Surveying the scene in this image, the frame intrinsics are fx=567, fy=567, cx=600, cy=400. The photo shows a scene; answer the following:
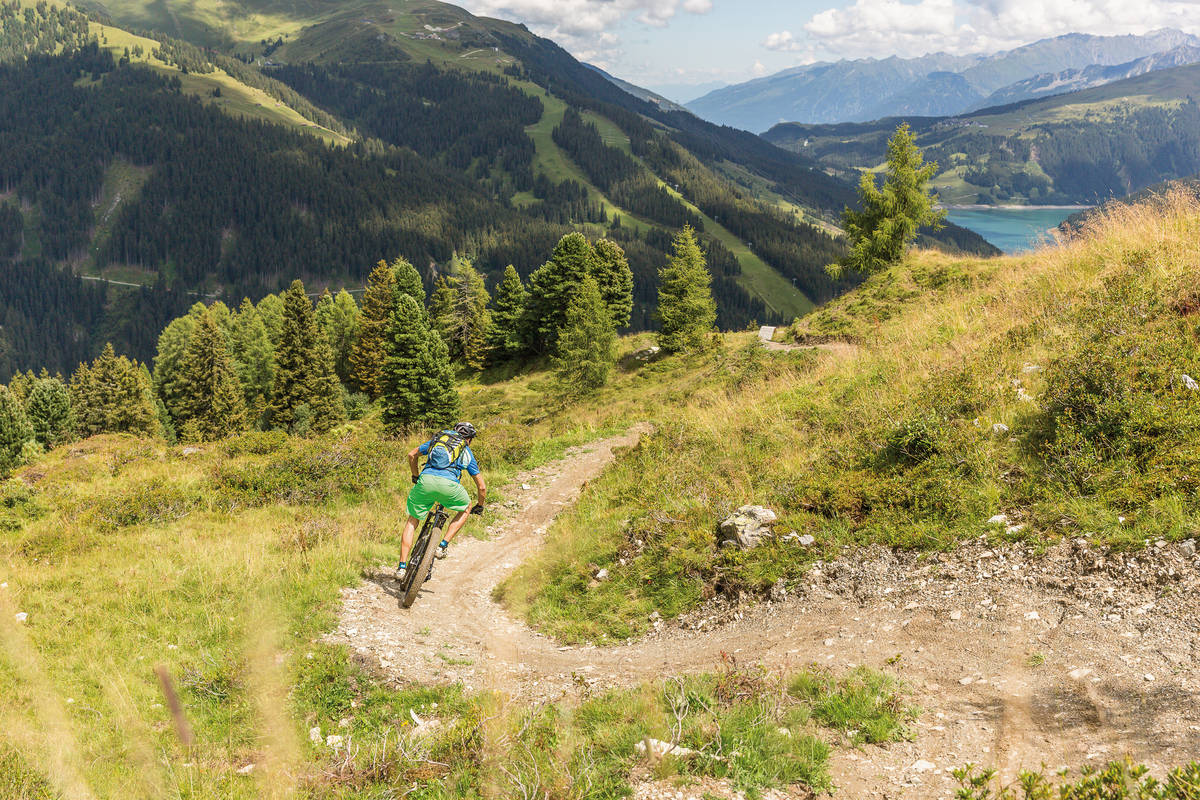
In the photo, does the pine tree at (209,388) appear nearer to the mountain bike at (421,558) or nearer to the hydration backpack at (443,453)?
the mountain bike at (421,558)

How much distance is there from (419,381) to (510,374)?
794 inches

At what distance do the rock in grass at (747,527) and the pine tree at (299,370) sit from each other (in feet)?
179

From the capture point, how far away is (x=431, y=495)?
9.98 metres

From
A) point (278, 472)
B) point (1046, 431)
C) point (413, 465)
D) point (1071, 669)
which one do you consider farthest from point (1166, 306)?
point (278, 472)

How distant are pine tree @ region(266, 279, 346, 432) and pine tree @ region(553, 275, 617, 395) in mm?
25748

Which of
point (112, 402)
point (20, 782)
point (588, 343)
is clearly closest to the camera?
point (20, 782)

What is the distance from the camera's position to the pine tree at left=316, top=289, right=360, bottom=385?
78.5 meters

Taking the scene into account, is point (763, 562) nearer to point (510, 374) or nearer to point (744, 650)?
point (744, 650)

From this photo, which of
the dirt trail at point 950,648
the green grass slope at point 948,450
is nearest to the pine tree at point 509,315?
the green grass slope at point 948,450

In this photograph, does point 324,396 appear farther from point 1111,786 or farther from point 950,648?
point 1111,786

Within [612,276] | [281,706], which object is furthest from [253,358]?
→ [281,706]

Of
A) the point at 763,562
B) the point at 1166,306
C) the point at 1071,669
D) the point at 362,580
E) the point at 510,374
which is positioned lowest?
the point at 510,374

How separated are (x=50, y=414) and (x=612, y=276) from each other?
2183 inches

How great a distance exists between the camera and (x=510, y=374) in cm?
6675
